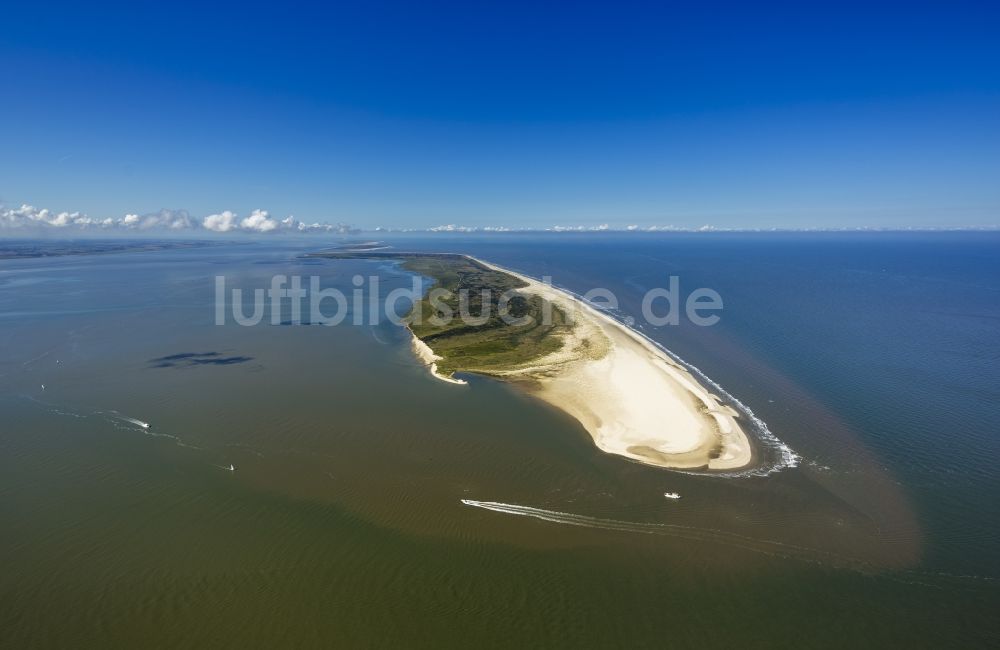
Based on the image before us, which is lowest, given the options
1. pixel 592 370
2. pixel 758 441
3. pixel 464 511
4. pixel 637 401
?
pixel 464 511

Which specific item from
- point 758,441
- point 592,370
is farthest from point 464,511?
point 592,370

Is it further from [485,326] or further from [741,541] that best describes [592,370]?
[741,541]

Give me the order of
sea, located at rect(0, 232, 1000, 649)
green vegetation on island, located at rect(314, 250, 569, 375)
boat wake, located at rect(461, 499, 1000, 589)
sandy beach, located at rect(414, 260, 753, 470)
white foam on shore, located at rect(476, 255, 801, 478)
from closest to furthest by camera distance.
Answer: sea, located at rect(0, 232, 1000, 649)
boat wake, located at rect(461, 499, 1000, 589)
white foam on shore, located at rect(476, 255, 801, 478)
sandy beach, located at rect(414, 260, 753, 470)
green vegetation on island, located at rect(314, 250, 569, 375)

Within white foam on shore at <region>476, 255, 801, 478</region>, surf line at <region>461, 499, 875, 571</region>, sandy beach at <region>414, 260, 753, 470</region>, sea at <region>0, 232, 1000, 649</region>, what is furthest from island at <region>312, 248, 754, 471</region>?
surf line at <region>461, 499, 875, 571</region>

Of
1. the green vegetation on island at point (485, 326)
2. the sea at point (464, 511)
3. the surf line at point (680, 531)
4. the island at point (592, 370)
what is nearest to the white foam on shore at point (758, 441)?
the sea at point (464, 511)

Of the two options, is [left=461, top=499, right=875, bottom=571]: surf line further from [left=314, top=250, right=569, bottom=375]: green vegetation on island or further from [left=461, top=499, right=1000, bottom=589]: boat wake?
[left=314, top=250, right=569, bottom=375]: green vegetation on island

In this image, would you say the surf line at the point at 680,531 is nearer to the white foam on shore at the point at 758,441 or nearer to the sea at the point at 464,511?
the sea at the point at 464,511
